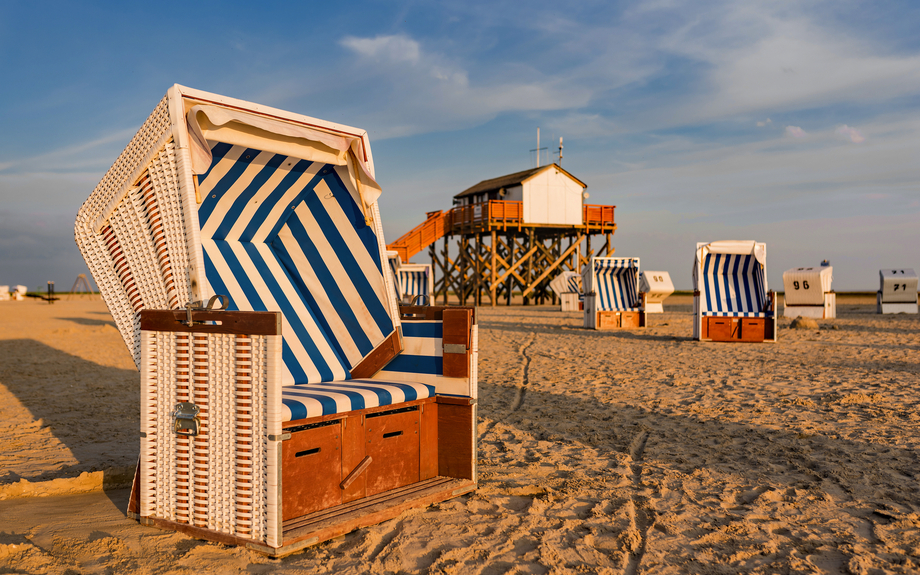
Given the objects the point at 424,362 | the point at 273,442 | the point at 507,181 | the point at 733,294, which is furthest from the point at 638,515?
the point at 507,181

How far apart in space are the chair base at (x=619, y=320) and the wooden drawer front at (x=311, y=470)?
12268mm

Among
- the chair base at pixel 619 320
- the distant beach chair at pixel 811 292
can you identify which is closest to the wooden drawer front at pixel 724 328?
the chair base at pixel 619 320

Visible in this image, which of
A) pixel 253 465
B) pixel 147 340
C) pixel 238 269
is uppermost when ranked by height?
pixel 238 269

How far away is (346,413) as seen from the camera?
9.71 feet

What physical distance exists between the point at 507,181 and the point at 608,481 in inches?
973

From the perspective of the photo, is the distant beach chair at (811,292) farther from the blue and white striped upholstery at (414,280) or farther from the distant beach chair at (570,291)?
the blue and white striped upholstery at (414,280)

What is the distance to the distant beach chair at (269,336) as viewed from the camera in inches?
102

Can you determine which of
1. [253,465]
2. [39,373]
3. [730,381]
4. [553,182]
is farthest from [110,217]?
[553,182]

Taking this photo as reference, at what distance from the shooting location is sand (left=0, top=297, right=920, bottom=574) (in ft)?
8.07

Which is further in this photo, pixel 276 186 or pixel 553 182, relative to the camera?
pixel 553 182

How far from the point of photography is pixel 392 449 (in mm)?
3236

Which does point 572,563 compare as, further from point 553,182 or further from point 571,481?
point 553,182

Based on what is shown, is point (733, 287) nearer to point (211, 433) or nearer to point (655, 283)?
point (655, 283)

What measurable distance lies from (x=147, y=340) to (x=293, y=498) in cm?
98
